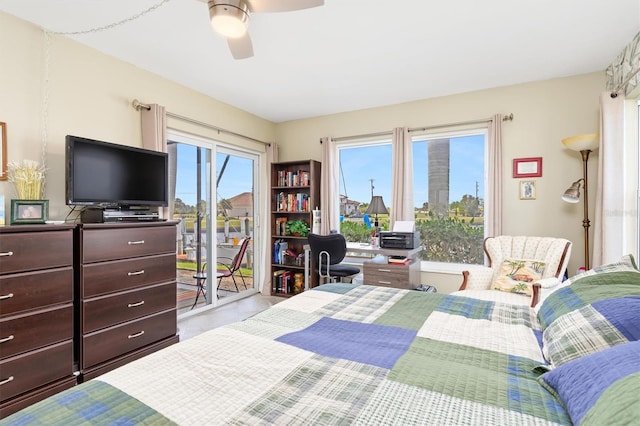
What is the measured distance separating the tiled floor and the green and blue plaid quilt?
2161 mm

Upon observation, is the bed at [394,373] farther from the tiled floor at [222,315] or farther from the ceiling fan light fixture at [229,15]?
the tiled floor at [222,315]

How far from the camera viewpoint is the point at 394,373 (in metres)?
1.09

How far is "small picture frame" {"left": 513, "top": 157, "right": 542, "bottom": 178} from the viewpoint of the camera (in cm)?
356

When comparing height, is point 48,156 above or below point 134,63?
below

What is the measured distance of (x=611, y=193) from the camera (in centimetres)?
296

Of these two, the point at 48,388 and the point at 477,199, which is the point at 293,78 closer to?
the point at 477,199

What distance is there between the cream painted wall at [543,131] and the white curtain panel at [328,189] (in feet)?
4.46

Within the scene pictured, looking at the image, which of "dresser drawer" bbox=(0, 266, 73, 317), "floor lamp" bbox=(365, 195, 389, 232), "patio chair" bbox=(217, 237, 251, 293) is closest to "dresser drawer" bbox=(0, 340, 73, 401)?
"dresser drawer" bbox=(0, 266, 73, 317)

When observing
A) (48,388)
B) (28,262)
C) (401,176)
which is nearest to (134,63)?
(28,262)

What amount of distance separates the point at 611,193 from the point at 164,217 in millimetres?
4267

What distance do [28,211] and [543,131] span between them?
15.3 ft

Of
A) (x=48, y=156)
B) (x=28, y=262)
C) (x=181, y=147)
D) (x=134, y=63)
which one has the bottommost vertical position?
(x=28, y=262)

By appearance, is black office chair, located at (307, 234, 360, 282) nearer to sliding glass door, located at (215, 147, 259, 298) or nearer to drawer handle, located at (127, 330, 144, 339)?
sliding glass door, located at (215, 147, 259, 298)

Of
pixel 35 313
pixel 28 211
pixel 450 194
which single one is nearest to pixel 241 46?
pixel 28 211
